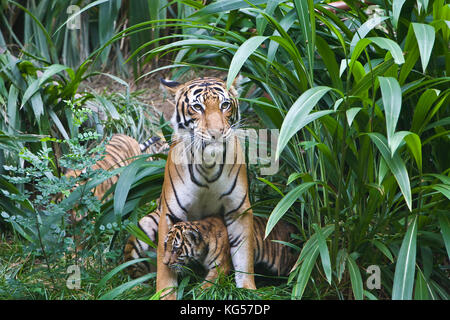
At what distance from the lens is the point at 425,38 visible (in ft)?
6.80

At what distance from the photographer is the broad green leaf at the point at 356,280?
86.5 inches

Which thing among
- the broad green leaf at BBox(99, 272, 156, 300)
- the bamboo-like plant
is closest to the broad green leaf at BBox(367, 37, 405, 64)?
the bamboo-like plant

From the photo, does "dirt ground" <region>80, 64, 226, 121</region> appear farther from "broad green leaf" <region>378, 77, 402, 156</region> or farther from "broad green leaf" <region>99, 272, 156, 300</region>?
"broad green leaf" <region>378, 77, 402, 156</region>

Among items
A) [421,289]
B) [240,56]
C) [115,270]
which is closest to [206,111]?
[240,56]

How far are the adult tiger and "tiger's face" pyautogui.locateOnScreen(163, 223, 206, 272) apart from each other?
4 centimetres

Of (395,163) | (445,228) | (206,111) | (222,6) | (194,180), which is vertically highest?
(222,6)

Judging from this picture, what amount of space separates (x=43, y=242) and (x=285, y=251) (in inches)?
46.1

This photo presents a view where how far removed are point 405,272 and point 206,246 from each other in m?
0.83

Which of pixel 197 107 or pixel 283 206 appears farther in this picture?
pixel 197 107

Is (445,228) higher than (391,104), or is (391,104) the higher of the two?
(391,104)

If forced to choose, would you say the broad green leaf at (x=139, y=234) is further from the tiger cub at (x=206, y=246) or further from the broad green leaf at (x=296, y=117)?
the broad green leaf at (x=296, y=117)

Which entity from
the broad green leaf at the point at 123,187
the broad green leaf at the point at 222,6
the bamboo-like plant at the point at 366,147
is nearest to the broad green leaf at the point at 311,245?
the bamboo-like plant at the point at 366,147

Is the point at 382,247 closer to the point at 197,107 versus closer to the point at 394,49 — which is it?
the point at 394,49

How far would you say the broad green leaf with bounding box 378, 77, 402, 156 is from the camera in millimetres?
1931
